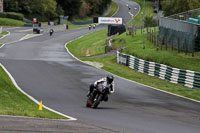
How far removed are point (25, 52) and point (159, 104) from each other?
101 ft

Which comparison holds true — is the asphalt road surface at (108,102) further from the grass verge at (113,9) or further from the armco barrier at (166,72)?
the grass verge at (113,9)

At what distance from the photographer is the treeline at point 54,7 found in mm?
112250

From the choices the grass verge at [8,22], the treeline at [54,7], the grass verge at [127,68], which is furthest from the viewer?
the treeline at [54,7]

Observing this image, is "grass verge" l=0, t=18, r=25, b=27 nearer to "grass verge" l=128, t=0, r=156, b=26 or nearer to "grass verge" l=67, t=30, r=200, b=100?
"grass verge" l=67, t=30, r=200, b=100

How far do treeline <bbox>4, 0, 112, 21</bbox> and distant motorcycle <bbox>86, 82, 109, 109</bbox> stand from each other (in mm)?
94925

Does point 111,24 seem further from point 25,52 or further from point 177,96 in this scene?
point 177,96

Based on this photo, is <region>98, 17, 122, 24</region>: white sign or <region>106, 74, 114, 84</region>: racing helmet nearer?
<region>106, 74, 114, 84</region>: racing helmet

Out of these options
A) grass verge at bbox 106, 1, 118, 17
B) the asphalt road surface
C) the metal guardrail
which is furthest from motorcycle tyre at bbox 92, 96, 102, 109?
grass verge at bbox 106, 1, 118, 17

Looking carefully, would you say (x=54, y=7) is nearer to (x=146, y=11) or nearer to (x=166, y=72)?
(x=146, y=11)

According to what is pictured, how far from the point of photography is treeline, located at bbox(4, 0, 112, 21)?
368ft

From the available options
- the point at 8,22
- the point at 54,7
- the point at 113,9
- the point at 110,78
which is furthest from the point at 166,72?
the point at 113,9

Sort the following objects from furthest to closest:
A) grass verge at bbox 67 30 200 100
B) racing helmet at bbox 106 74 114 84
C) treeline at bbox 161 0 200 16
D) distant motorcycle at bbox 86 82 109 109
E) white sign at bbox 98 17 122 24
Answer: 1. white sign at bbox 98 17 122 24
2. treeline at bbox 161 0 200 16
3. grass verge at bbox 67 30 200 100
4. distant motorcycle at bbox 86 82 109 109
5. racing helmet at bbox 106 74 114 84

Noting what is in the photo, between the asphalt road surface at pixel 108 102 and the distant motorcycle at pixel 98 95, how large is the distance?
41cm

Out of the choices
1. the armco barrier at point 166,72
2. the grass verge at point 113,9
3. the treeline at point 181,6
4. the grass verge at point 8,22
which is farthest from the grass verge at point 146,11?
the armco barrier at point 166,72
